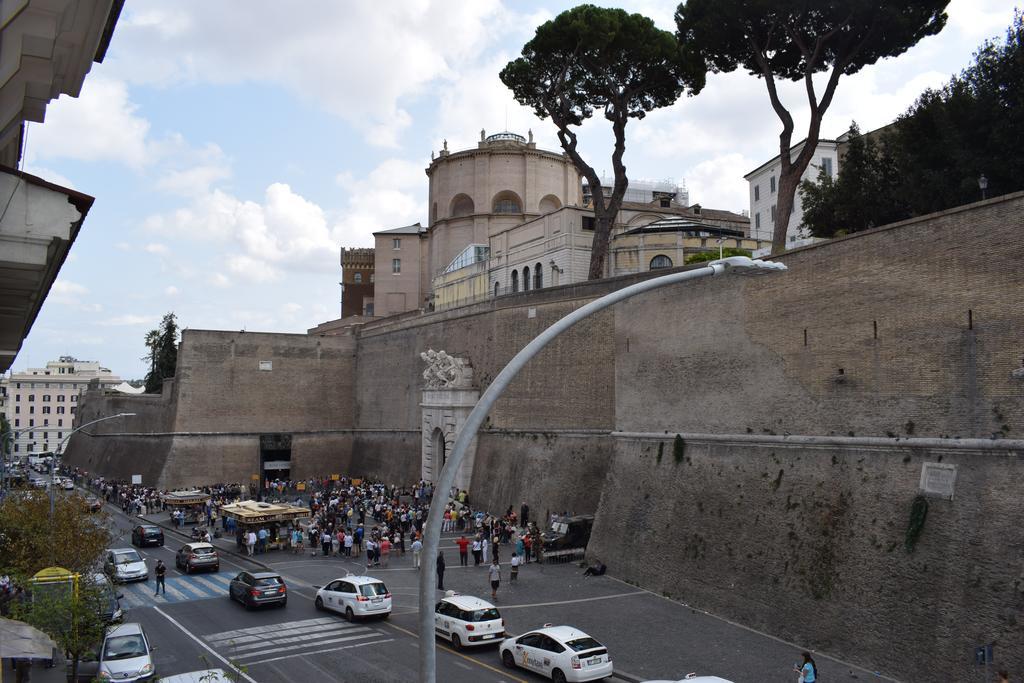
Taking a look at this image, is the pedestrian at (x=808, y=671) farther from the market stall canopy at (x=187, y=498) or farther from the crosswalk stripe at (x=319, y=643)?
the market stall canopy at (x=187, y=498)

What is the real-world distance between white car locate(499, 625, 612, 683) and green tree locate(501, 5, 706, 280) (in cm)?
2005

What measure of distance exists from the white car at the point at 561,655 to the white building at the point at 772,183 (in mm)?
30918

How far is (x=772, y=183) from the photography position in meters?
44.5

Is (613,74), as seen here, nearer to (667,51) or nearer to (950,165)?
(667,51)

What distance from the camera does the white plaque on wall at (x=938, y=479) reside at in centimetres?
1552

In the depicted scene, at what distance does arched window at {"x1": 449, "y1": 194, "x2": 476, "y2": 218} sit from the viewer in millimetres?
63188

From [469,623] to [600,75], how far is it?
25549 mm

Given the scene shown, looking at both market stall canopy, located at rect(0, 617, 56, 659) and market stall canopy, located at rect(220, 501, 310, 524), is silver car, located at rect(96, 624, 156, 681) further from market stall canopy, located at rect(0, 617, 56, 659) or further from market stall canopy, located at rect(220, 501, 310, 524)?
market stall canopy, located at rect(220, 501, 310, 524)

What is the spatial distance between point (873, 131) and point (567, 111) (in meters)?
12.7

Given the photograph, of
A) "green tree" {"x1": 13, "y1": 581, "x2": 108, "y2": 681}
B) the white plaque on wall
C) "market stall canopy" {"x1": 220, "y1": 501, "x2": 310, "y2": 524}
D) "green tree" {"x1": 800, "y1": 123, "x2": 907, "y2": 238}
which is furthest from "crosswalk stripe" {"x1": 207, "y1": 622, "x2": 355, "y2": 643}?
"green tree" {"x1": 800, "y1": 123, "x2": 907, "y2": 238}

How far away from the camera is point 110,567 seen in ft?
78.1

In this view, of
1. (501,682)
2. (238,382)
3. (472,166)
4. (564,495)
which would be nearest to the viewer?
(501,682)

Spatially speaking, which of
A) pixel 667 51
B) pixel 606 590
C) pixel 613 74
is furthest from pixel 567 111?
pixel 606 590

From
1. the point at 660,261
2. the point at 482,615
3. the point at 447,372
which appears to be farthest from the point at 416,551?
the point at 660,261
